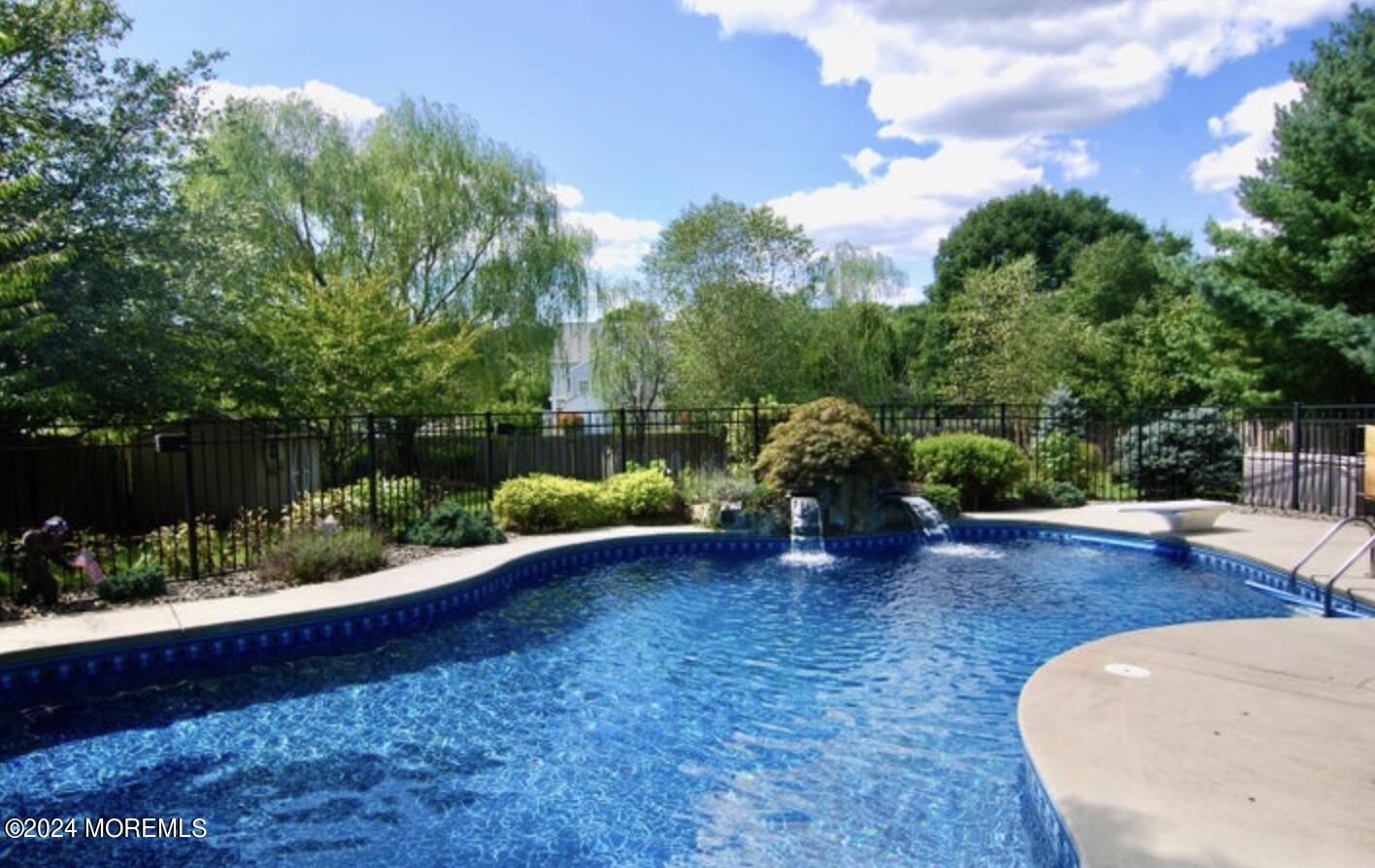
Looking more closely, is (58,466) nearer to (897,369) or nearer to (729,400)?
(729,400)

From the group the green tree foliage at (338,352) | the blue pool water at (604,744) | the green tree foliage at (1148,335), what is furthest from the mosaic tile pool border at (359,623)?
the green tree foliage at (1148,335)

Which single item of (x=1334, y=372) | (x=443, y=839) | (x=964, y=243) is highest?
(x=964, y=243)

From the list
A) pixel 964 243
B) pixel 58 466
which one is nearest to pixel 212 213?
pixel 58 466

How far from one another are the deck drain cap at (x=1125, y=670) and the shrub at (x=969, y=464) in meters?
8.12

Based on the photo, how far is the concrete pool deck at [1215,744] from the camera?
2.78 metres

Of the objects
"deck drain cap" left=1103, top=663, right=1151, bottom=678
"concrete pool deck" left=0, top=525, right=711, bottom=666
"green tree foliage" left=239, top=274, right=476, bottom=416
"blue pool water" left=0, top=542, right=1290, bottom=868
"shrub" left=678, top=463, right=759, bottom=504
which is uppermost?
"green tree foliage" left=239, top=274, right=476, bottom=416

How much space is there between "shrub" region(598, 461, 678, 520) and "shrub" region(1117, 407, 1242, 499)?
8.11m

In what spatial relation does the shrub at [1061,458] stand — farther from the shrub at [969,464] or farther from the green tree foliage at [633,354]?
the green tree foliage at [633,354]

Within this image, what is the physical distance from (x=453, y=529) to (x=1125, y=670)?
7710 millimetres

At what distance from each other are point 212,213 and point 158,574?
5.76 m

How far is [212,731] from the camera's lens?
16.8 ft

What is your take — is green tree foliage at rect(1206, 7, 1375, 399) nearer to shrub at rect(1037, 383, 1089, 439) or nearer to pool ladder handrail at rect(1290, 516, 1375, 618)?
shrub at rect(1037, 383, 1089, 439)

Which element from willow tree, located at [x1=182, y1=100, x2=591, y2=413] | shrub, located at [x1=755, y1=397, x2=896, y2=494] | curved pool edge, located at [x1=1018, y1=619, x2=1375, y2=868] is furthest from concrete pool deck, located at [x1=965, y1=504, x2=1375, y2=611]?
willow tree, located at [x1=182, y1=100, x2=591, y2=413]

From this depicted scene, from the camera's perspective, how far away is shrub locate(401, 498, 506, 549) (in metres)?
9.95
